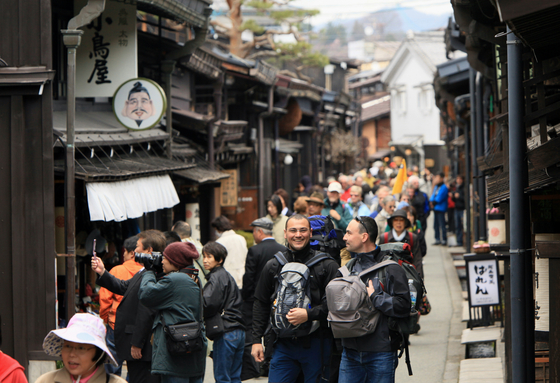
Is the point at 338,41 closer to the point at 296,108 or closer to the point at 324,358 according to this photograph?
the point at 296,108

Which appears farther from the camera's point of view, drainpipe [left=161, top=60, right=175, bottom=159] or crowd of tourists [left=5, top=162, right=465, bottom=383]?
drainpipe [left=161, top=60, right=175, bottom=159]

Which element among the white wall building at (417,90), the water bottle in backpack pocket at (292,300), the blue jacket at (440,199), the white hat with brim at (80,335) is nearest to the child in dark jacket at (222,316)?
the water bottle in backpack pocket at (292,300)

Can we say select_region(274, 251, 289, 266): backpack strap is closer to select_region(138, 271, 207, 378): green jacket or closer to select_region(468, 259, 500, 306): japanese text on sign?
select_region(138, 271, 207, 378): green jacket

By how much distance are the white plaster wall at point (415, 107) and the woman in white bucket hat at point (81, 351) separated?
175 ft

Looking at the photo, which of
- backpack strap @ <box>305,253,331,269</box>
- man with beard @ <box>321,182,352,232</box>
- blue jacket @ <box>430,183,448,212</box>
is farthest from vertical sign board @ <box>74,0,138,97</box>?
blue jacket @ <box>430,183,448,212</box>

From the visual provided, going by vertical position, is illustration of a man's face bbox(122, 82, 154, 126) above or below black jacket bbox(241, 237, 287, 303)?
above

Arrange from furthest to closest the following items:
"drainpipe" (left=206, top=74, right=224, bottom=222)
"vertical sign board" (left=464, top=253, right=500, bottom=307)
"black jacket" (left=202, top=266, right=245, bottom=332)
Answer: "drainpipe" (left=206, top=74, right=224, bottom=222) < "vertical sign board" (left=464, top=253, right=500, bottom=307) < "black jacket" (left=202, top=266, right=245, bottom=332)

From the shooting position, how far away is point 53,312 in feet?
28.5

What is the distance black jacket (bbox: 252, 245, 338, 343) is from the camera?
6.33m

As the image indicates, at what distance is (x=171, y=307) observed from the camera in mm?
6488

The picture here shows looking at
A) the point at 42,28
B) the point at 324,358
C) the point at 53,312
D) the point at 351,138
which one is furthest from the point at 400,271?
the point at 351,138

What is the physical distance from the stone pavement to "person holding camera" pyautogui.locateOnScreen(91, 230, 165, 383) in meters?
2.69

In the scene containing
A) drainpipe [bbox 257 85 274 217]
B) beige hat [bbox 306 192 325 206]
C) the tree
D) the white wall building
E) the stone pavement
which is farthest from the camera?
the white wall building

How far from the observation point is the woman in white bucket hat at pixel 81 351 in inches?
168
